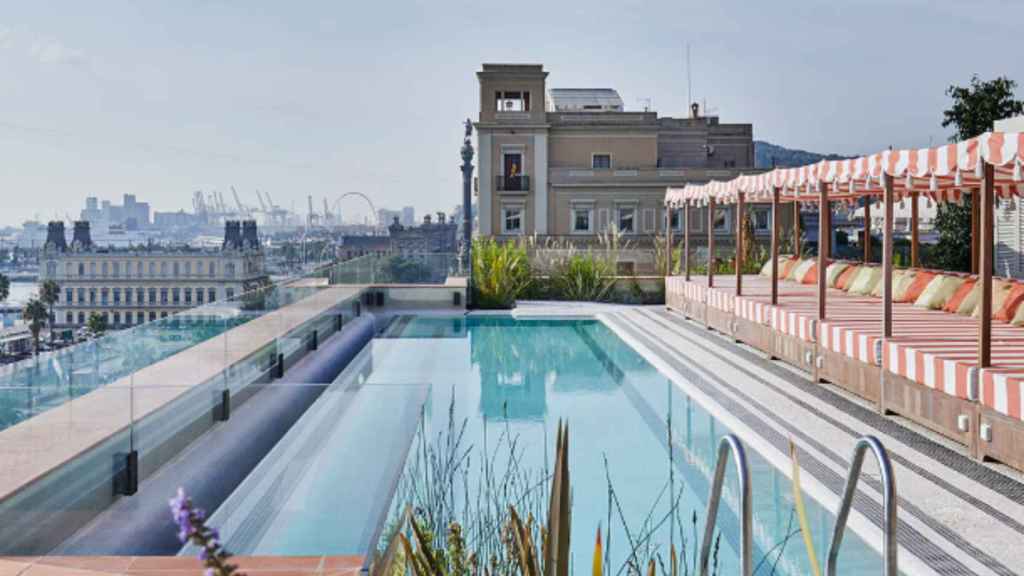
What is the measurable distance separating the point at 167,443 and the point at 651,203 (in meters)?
28.4

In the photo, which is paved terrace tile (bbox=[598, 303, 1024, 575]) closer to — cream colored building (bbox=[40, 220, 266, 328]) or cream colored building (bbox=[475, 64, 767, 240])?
cream colored building (bbox=[475, 64, 767, 240])

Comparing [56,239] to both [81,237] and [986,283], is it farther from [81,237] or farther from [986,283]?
[986,283]

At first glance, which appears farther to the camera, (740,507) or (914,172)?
(914,172)

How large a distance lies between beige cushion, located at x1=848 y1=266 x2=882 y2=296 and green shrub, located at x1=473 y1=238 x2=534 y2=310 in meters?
6.00

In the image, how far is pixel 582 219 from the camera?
1318 inches

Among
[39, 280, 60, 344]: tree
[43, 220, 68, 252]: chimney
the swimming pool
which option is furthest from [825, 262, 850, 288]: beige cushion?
[43, 220, 68, 252]: chimney

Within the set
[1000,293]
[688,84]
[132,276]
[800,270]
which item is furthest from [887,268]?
[132,276]

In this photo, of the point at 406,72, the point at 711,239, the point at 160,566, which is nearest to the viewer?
the point at 160,566

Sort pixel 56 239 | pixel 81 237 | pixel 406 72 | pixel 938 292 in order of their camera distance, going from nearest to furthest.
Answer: pixel 938 292
pixel 406 72
pixel 56 239
pixel 81 237

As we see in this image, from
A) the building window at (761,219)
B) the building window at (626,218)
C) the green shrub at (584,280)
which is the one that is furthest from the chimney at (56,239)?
the green shrub at (584,280)

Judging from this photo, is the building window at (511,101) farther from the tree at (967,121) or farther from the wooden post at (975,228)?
the wooden post at (975,228)

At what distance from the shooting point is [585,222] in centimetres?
3341

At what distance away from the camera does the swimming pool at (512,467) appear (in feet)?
12.3

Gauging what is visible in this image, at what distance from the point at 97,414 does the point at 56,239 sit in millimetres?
66779
